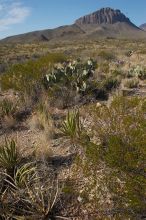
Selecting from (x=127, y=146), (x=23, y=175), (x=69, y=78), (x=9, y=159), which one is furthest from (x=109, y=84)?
(x=127, y=146)

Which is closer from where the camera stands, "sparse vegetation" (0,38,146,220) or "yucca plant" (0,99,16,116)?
"sparse vegetation" (0,38,146,220)

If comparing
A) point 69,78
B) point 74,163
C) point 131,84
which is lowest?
point 74,163

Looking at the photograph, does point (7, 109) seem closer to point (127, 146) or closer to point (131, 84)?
point (131, 84)

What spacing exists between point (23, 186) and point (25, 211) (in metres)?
0.60

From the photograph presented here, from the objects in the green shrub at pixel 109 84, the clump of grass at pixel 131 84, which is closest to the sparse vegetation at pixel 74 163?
the green shrub at pixel 109 84

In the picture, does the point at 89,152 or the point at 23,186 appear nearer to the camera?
the point at 89,152

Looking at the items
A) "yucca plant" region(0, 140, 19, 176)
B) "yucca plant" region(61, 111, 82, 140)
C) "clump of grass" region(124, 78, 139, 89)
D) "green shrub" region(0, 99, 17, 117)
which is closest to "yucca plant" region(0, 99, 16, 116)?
"green shrub" region(0, 99, 17, 117)

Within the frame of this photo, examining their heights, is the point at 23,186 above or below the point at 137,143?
below

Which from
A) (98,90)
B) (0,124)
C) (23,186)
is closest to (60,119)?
(0,124)

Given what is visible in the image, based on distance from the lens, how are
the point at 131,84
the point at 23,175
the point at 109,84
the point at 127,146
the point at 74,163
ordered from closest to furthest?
1. the point at 127,146
2. the point at 23,175
3. the point at 74,163
4. the point at 109,84
5. the point at 131,84

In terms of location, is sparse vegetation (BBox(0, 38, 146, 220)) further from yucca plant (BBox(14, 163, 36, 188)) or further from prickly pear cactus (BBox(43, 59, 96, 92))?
prickly pear cactus (BBox(43, 59, 96, 92))

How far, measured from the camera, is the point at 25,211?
16.5 feet

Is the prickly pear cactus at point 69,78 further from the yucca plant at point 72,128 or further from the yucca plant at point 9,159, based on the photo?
the yucca plant at point 9,159

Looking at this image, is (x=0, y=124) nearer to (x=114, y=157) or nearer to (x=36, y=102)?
(x=36, y=102)
